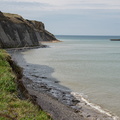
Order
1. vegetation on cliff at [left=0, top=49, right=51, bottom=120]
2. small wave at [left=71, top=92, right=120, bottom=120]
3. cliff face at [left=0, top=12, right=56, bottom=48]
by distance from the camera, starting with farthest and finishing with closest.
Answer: cliff face at [left=0, top=12, right=56, bottom=48] → small wave at [left=71, top=92, right=120, bottom=120] → vegetation on cliff at [left=0, top=49, right=51, bottom=120]

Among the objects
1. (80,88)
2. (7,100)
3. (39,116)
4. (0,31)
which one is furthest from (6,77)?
(0,31)

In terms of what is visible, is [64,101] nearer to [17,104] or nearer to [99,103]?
[99,103]

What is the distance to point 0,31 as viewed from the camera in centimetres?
5788

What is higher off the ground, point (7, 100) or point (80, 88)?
point (7, 100)

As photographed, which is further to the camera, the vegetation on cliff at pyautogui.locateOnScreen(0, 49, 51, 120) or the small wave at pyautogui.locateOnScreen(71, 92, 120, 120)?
the small wave at pyautogui.locateOnScreen(71, 92, 120, 120)

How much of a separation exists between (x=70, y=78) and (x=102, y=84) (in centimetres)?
A: 376

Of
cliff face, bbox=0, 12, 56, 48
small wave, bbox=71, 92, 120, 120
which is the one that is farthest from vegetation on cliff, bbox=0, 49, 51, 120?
cliff face, bbox=0, 12, 56, 48

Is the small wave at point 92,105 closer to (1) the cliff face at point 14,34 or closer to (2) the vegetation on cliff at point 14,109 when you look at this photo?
(2) the vegetation on cliff at point 14,109

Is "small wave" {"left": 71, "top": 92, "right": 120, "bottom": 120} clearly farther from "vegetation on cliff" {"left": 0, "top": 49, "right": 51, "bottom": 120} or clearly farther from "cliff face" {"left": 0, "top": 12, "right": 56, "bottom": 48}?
"cliff face" {"left": 0, "top": 12, "right": 56, "bottom": 48}

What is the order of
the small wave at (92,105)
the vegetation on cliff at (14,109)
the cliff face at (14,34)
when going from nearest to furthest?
the vegetation on cliff at (14,109) < the small wave at (92,105) < the cliff face at (14,34)

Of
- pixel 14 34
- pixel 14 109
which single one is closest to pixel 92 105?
pixel 14 109

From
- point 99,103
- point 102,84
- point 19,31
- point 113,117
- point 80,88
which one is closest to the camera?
point 113,117

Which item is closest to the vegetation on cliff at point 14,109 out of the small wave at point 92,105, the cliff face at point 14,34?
the small wave at point 92,105

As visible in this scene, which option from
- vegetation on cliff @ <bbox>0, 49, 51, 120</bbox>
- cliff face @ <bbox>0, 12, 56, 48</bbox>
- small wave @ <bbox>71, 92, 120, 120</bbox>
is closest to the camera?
vegetation on cliff @ <bbox>0, 49, 51, 120</bbox>
